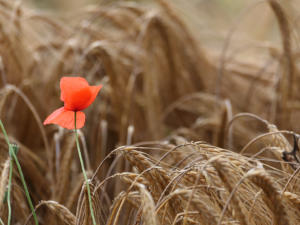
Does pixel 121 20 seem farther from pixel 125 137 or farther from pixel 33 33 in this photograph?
pixel 125 137

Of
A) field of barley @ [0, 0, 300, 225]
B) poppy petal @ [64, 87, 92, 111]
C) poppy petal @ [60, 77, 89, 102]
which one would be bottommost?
field of barley @ [0, 0, 300, 225]

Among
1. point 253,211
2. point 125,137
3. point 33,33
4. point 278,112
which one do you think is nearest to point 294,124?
point 278,112

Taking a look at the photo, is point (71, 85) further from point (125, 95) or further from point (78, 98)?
point (125, 95)

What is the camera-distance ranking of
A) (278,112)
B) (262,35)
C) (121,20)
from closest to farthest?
(278,112) → (121,20) → (262,35)

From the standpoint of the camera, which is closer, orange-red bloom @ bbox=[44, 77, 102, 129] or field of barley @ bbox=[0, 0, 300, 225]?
orange-red bloom @ bbox=[44, 77, 102, 129]

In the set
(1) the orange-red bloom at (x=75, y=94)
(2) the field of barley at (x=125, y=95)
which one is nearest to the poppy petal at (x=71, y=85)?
(1) the orange-red bloom at (x=75, y=94)

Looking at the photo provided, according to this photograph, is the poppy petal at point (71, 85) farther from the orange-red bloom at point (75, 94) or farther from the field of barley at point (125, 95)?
the field of barley at point (125, 95)

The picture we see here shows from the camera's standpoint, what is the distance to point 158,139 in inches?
63.7

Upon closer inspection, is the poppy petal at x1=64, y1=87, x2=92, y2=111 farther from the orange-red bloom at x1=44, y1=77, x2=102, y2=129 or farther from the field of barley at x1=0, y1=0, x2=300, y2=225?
the field of barley at x1=0, y1=0, x2=300, y2=225

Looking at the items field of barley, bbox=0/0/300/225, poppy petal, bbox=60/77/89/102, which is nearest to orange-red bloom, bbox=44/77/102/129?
poppy petal, bbox=60/77/89/102

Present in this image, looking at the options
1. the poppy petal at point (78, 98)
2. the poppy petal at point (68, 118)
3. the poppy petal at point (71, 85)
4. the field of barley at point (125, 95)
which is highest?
the poppy petal at point (71, 85)

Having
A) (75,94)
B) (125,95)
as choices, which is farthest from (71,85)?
(125,95)

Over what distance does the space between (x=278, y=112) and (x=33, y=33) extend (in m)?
1.16

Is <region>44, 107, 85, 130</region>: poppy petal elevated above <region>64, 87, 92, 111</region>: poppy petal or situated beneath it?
situated beneath
